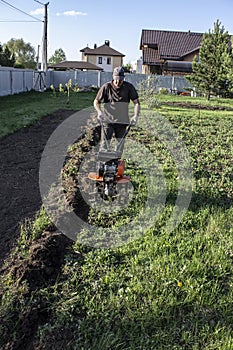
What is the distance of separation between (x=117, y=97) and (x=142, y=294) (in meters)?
3.12

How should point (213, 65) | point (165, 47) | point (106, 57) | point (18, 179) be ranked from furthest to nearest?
point (106, 57), point (165, 47), point (213, 65), point (18, 179)

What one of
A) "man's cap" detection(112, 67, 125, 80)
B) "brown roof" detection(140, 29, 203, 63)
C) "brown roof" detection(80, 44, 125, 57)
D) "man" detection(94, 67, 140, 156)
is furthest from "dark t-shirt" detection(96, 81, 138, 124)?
"brown roof" detection(80, 44, 125, 57)

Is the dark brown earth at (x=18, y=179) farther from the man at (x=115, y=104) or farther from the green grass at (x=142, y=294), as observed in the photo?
the man at (x=115, y=104)

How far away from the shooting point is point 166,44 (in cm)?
4316

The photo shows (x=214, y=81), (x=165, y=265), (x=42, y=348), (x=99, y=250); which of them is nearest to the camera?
(x=42, y=348)

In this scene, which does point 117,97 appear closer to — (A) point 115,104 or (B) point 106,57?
(A) point 115,104

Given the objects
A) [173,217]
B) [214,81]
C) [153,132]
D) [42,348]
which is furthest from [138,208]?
[214,81]

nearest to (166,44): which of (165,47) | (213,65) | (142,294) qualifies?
(165,47)

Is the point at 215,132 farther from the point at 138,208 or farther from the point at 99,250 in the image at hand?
the point at 99,250

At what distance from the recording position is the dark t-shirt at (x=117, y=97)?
215 inches

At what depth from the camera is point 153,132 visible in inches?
383

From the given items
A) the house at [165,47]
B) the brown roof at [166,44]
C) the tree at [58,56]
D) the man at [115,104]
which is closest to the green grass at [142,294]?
the man at [115,104]

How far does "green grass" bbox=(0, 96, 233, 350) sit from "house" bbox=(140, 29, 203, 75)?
37086 millimetres

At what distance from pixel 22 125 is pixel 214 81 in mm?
15401
